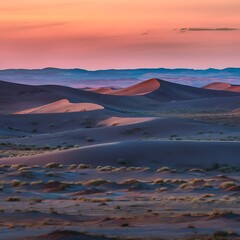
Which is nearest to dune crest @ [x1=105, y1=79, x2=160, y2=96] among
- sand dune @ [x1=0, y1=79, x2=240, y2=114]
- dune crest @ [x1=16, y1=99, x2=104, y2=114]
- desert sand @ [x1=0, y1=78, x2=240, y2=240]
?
sand dune @ [x1=0, y1=79, x2=240, y2=114]

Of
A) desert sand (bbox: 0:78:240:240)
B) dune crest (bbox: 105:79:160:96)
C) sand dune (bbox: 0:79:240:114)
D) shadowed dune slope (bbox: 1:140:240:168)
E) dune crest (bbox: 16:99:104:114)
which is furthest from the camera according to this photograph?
dune crest (bbox: 105:79:160:96)

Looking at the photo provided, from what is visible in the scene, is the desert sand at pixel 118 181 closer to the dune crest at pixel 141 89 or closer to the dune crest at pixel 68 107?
the dune crest at pixel 68 107

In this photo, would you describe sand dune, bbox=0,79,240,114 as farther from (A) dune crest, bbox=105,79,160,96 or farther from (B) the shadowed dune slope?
(B) the shadowed dune slope

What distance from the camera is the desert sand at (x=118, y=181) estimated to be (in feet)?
55.7

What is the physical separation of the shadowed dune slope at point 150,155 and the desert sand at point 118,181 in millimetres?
47

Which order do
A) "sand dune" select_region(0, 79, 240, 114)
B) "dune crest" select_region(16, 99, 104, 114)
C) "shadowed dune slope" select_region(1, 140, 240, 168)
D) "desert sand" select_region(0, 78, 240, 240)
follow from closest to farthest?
"desert sand" select_region(0, 78, 240, 240)
"shadowed dune slope" select_region(1, 140, 240, 168)
"dune crest" select_region(16, 99, 104, 114)
"sand dune" select_region(0, 79, 240, 114)

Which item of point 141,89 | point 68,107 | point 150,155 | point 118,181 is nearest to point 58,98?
point 68,107

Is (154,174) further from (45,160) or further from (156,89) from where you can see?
(156,89)

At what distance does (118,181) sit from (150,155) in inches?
325

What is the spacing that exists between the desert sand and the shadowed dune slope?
5 cm

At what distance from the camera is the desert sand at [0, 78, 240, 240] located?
16969 millimetres

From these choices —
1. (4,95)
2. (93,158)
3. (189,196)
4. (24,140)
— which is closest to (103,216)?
(189,196)

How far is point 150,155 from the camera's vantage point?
38625 mm

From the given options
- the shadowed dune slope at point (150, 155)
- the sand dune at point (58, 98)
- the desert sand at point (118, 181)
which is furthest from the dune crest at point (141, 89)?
the shadowed dune slope at point (150, 155)
